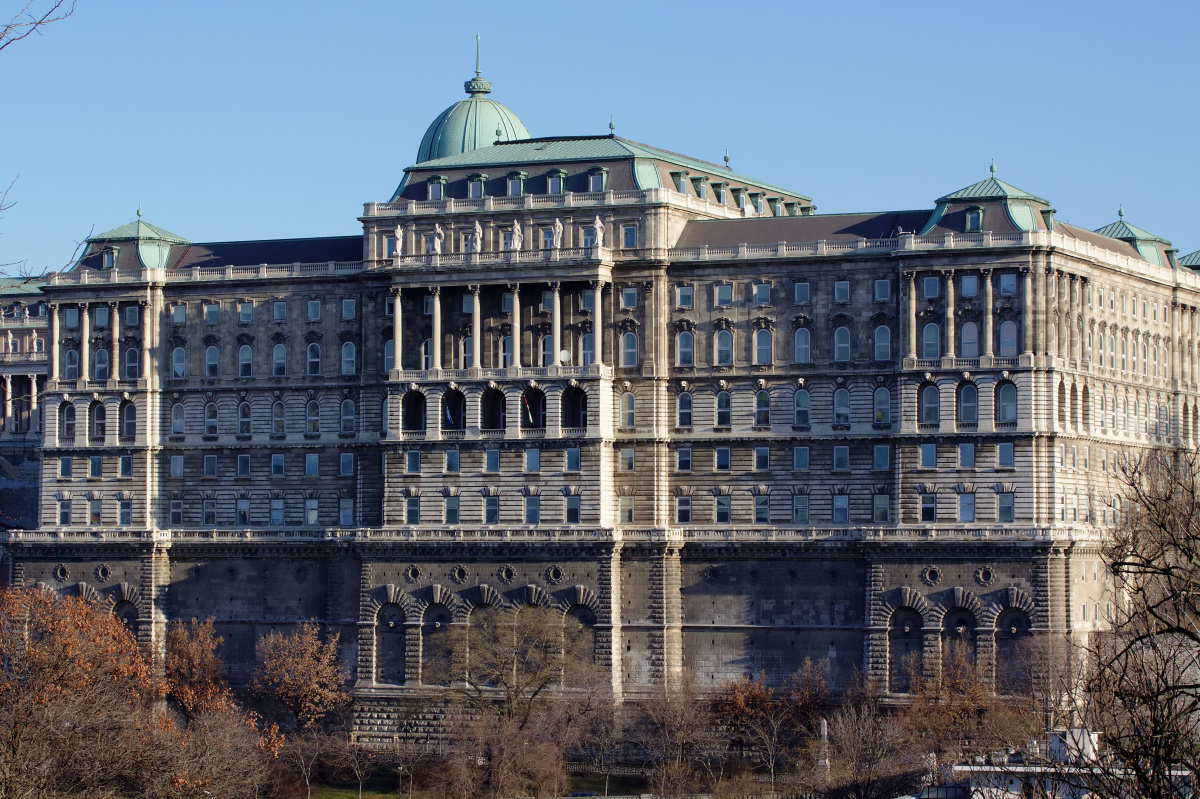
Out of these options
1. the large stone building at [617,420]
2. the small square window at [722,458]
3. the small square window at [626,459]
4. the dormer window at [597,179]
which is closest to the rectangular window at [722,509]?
the large stone building at [617,420]

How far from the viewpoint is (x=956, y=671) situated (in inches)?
6147

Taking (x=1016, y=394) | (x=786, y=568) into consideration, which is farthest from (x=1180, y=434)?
(x=786, y=568)

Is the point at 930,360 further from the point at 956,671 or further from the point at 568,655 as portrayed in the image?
the point at 568,655

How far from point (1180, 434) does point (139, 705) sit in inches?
3436

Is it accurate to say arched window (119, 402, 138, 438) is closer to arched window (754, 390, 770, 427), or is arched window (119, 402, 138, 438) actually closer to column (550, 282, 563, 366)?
column (550, 282, 563, 366)

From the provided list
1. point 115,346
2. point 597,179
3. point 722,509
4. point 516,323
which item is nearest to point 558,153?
point 597,179

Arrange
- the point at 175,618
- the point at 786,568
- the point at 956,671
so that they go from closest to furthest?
1. the point at 956,671
2. the point at 786,568
3. the point at 175,618

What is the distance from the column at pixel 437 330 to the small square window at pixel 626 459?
15.7 metres

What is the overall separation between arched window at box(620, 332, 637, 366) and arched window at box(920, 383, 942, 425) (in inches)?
884

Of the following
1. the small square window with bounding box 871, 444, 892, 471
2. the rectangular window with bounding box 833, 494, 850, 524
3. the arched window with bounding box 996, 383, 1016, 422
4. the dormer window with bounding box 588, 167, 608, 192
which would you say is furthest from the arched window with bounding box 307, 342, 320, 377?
the arched window with bounding box 996, 383, 1016, 422

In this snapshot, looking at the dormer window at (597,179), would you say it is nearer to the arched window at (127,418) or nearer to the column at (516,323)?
the column at (516,323)

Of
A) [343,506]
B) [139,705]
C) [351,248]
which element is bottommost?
[139,705]

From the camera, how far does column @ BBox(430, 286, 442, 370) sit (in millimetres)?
173750

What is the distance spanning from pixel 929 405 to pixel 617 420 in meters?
24.1
